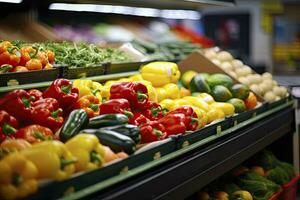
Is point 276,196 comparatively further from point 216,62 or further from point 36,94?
point 36,94

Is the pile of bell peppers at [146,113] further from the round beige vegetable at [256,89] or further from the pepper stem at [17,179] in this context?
the round beige vegetable at [256,89]

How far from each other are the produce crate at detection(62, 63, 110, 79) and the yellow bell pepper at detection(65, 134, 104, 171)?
1298 millimetres

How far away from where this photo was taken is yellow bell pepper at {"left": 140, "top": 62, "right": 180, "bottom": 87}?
14.7 feet

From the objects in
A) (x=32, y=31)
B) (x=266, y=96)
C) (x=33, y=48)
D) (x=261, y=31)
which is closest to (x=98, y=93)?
(x=33, y=48)

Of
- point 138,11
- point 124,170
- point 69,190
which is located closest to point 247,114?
point 124,170

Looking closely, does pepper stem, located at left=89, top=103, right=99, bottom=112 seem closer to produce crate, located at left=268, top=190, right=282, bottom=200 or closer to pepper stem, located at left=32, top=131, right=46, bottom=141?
pepper stem, located at left=32, top=131, right=46, bottom=141

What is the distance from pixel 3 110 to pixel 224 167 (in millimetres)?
1559

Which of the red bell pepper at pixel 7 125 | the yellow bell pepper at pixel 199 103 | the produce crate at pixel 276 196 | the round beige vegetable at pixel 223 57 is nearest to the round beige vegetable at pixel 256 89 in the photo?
the round beige vegetable at pixel 223 57

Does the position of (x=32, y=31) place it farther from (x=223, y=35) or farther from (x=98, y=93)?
(x=223, y=35)

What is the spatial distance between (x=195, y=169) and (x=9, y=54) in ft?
4.41

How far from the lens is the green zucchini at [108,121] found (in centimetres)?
303

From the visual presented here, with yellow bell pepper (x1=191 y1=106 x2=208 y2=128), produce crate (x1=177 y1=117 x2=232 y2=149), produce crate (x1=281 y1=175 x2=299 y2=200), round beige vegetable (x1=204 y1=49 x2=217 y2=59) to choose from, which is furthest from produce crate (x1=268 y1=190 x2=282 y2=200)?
round beige vegetable (x1=204 y1=49 x2=217 y2=59)

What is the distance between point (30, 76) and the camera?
348 centimetres

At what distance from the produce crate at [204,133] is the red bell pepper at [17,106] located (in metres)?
0.88
